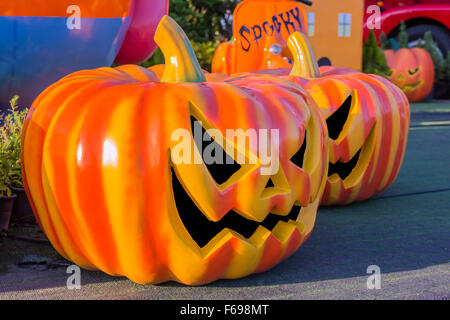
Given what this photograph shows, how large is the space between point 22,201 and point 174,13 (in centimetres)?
764

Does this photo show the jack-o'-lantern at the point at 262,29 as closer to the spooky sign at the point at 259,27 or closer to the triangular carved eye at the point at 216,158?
the spooky sign at the point at 259,27

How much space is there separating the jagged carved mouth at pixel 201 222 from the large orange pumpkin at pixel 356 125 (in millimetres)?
1293

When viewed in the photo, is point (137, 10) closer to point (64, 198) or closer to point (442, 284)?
point (64, 198)

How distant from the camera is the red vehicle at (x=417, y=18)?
542 inches

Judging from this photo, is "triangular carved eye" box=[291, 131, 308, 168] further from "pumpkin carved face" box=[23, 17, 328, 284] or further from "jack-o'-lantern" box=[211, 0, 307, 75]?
"jack-o'-lantern" box=[211, 0, 307, 75]

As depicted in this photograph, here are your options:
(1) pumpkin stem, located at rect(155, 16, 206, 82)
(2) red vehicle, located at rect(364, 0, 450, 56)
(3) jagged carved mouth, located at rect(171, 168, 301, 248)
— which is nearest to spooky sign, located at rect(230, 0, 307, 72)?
(1) pumpkin stem, located at rect(155, 16, 206, 82)

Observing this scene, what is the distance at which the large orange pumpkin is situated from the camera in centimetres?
385

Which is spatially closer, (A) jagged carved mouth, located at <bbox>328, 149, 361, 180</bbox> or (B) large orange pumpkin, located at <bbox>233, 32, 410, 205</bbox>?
(B) large orange pumpkin, located at <bbox>233, 32, 410, 205</bbox>

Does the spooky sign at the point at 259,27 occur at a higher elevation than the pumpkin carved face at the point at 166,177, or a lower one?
higher

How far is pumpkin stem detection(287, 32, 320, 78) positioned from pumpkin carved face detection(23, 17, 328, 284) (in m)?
1.38

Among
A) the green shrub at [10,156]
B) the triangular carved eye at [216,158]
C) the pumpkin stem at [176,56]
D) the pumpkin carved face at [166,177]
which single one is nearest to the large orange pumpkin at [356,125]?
the pumpkin carved face at [166,177]

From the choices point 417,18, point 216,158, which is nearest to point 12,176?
point 216,158

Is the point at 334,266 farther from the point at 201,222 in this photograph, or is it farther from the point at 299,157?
the point at 201,222

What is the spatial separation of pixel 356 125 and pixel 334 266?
1214mm
